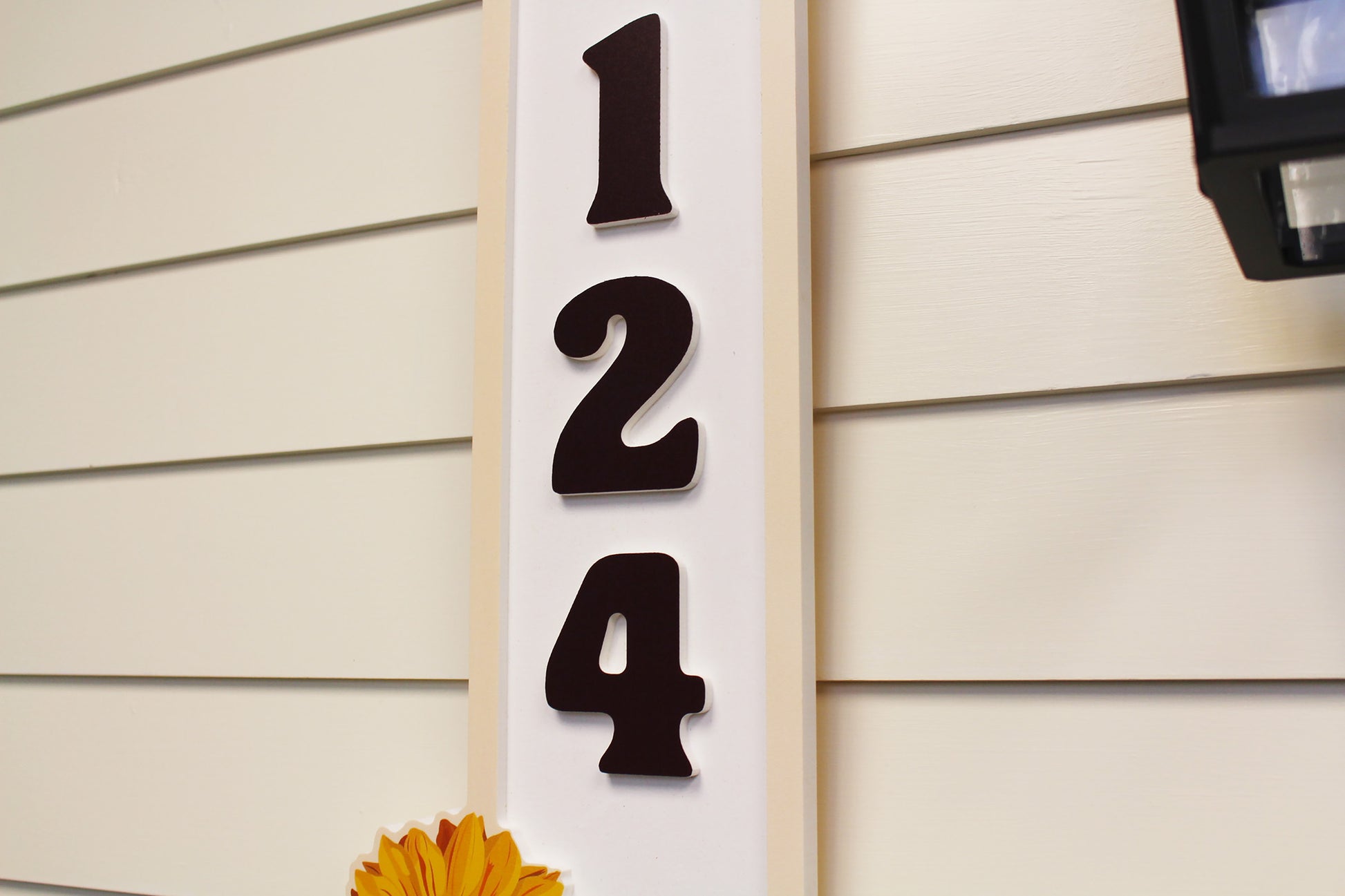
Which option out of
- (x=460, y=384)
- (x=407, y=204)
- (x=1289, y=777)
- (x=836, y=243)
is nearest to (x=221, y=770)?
(x=460, y=384)

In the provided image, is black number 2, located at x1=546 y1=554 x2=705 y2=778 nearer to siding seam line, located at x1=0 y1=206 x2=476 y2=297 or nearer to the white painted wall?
the white painted wall

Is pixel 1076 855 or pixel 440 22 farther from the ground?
pixel 440 22

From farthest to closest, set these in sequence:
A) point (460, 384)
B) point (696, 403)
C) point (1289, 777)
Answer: point (460, 384) < point (696, 403) < point (1289, 777)

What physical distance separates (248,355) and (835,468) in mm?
500

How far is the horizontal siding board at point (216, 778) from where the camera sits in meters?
0.75

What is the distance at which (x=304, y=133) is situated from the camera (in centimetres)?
86

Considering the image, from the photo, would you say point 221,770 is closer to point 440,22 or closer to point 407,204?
point 407,204

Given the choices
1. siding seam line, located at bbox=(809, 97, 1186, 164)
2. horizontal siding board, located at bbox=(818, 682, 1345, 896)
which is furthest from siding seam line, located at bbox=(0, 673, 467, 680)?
siding seam line, located at bbox=(809, 97, 1186, 164)

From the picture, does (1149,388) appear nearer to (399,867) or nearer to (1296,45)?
(1296,45)

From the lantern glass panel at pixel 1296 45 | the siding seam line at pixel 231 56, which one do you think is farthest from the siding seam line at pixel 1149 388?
the siding seam line at pixel 231 56

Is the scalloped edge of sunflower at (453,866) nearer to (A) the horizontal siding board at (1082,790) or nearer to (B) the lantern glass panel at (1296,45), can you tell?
(A) the horizontal siding board at (1082,790)

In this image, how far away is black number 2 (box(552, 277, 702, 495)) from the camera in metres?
0.66

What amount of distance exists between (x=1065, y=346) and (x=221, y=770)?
69 centimetres

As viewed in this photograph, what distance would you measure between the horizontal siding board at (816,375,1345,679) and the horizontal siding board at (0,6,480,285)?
401 millimetres
